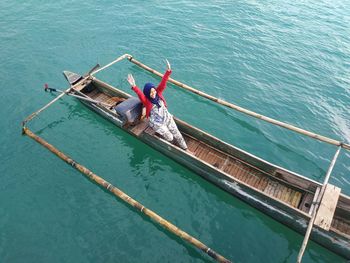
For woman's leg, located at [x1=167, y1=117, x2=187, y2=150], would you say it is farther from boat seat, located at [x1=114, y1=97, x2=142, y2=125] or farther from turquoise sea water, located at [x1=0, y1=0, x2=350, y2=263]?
boat seat, located at [x1=114, y1=97, x2=142, y2=125]

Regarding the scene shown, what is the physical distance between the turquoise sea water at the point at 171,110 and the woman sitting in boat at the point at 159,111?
1.41 metres

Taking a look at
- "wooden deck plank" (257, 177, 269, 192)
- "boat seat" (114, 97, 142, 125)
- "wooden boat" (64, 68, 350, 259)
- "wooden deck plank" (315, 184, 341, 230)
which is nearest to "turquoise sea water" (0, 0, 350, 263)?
"wooden boat" (64, 68, 350, 259)

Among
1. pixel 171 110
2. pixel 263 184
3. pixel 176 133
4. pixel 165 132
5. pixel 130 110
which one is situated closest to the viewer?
pixel 263 184

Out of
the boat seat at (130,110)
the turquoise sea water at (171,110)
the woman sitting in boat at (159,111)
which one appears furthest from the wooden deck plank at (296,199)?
the boat seat at (130,110)

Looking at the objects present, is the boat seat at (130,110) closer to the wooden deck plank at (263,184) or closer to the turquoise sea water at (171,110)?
the turquoise sea water at (171,110)

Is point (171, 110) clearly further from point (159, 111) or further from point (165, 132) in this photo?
point (159, 111)

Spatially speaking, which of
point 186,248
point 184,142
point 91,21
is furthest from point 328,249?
point 91,21

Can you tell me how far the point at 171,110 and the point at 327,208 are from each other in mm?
9126

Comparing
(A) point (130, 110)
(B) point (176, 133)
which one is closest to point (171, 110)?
(B) point (176, 133)

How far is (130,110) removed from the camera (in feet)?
39.6

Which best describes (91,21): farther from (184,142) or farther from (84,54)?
(184,142)

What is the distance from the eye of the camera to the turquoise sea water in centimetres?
1049

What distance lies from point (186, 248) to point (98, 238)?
11.1 ft

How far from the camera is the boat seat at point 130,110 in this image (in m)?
12.0
